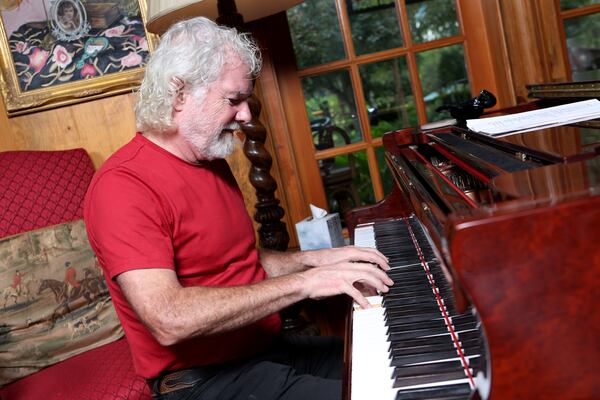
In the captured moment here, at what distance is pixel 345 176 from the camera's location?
2.96m

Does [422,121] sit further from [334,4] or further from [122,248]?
[122,248]

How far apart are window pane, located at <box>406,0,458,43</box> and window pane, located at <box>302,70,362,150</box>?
1.20ft

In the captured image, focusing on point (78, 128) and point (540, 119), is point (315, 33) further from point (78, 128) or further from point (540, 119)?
point (540, 119)

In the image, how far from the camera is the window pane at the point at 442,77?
9.59ft

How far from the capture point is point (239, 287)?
55.5 inches

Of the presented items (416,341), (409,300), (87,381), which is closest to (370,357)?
(416,341)

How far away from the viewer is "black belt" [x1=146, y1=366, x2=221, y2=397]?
154 cm

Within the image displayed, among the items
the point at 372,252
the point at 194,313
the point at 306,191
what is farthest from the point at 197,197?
the point at 306,191

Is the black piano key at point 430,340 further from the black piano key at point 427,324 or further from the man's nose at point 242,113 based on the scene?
the man's nose at point 242,113

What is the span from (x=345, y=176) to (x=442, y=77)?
623 mm

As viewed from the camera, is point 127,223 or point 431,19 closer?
point 127,223

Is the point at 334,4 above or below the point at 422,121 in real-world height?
above

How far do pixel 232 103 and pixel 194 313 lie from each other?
1.82ft

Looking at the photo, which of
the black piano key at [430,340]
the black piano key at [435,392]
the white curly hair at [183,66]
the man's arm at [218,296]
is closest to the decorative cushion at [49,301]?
the white curly hair at [183,66]
